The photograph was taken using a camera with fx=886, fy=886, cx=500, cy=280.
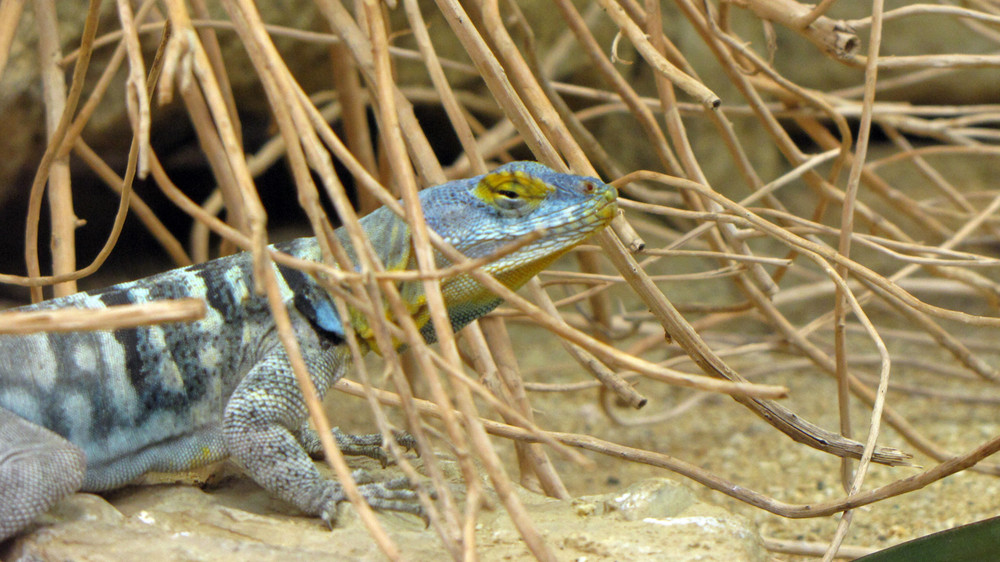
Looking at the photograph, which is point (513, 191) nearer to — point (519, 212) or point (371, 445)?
point (519, 212)

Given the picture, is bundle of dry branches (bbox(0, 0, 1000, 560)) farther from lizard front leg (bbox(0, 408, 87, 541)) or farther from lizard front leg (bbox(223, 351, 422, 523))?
lizard front leg (bbox(0, 408, 87, 541))

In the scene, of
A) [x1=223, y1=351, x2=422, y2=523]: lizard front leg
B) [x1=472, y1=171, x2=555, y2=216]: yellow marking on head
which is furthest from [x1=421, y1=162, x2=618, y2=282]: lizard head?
[x1=223, y1=351, x2=422, y2=523]: lizard front leg

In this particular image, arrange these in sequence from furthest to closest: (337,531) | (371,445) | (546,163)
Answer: (371,445) → (546,163) → (337,531)

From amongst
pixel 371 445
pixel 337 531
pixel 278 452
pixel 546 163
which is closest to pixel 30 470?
pixel 278 452

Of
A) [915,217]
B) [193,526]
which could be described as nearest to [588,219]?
[193,526]

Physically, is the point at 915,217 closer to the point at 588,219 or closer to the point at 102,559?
the point at 588,219

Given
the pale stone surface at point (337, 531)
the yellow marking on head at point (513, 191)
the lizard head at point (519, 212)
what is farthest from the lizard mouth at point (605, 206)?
the pale stone surface at point (337, 531)

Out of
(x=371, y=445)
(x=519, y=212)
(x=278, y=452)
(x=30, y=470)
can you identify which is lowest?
(x=371, y=445)
